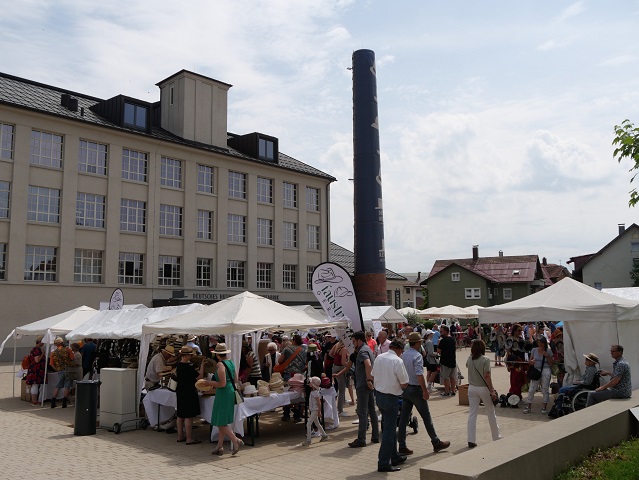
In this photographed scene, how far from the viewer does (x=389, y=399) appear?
8711mm

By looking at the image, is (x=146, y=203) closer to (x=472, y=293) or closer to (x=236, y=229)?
(x=236, y=229)

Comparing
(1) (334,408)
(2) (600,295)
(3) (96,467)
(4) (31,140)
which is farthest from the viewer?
(4) (31,140)

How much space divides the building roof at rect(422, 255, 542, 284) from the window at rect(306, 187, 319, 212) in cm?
2572

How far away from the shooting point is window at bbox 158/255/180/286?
38094 millimetres

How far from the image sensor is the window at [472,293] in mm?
66938

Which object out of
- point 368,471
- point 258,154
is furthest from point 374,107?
point 368,471

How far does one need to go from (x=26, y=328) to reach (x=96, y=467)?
10254 millimetres

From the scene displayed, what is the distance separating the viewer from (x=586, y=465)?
24.1 feet

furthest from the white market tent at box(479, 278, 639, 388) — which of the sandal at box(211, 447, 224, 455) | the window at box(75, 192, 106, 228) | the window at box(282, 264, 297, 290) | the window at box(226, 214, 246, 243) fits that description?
the window at box(282, 264, 297, 290)

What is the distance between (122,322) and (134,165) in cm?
2365

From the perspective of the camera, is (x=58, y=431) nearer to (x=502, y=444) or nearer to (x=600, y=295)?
(x=502, y=444)

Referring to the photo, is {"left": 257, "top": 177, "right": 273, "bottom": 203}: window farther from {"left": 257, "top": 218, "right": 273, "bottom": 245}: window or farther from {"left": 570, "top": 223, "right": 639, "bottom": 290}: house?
{"left": 570, "top": 223, "right": 639, "bottom": 290}: house

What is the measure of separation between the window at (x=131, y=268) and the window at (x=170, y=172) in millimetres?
5122

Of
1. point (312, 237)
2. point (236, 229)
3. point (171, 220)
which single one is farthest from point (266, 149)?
point (171, 220)
